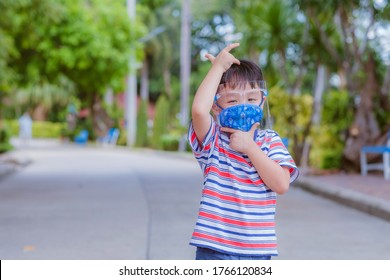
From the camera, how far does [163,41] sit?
190 ft

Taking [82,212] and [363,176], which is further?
[363,176]

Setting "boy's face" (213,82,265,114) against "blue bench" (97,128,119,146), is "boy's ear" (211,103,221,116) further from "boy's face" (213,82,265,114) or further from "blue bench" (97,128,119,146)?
"blue bench" (97,128,119,146)

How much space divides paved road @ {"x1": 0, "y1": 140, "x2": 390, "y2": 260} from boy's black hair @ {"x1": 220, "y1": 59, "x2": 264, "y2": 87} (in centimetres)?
355

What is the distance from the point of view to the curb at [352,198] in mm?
9703

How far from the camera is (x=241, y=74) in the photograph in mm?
3311

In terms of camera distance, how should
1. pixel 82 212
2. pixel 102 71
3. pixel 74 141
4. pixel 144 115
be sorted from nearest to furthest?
1. pixel 82 212
2. pixel 102 71
3. pixel 144 115
4. pixel 74 141

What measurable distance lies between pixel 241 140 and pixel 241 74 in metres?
0.31

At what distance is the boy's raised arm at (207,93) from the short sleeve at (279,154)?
0.93 ft

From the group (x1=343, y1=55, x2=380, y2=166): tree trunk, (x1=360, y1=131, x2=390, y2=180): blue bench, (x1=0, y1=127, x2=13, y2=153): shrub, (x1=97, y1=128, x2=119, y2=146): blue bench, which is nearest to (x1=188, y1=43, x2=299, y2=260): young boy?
(x1=360, y1=131, x2=390, y2=180): blue bench

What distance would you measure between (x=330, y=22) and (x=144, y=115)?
73.8ft

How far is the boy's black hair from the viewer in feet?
10.8

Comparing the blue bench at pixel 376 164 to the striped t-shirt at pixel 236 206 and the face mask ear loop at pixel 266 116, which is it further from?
the striped t-shirt at pixel 236 206
